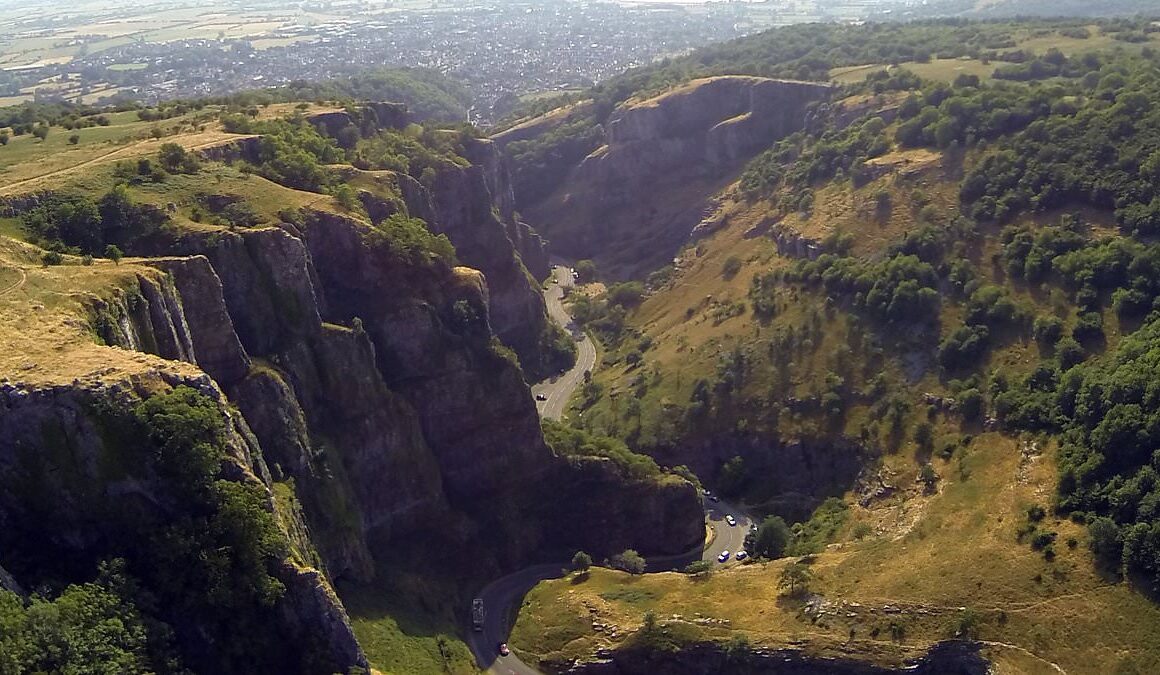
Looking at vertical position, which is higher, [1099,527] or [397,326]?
[397,326]

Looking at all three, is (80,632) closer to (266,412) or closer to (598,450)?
(266,412)

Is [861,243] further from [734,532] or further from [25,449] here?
[25,449]

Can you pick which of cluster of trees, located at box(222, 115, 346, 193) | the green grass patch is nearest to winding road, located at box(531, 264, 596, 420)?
the green grass patch

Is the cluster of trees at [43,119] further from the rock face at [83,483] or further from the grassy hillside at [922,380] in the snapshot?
the rock face at [83,483]

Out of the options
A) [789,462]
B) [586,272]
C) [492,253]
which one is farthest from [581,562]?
[586,272]

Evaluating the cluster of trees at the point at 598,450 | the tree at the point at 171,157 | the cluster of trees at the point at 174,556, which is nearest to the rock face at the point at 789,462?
the cluster of trees at the point at 598,450

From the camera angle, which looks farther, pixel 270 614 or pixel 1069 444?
pixel 1069 444

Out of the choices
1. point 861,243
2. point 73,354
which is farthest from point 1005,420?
point 73,354
